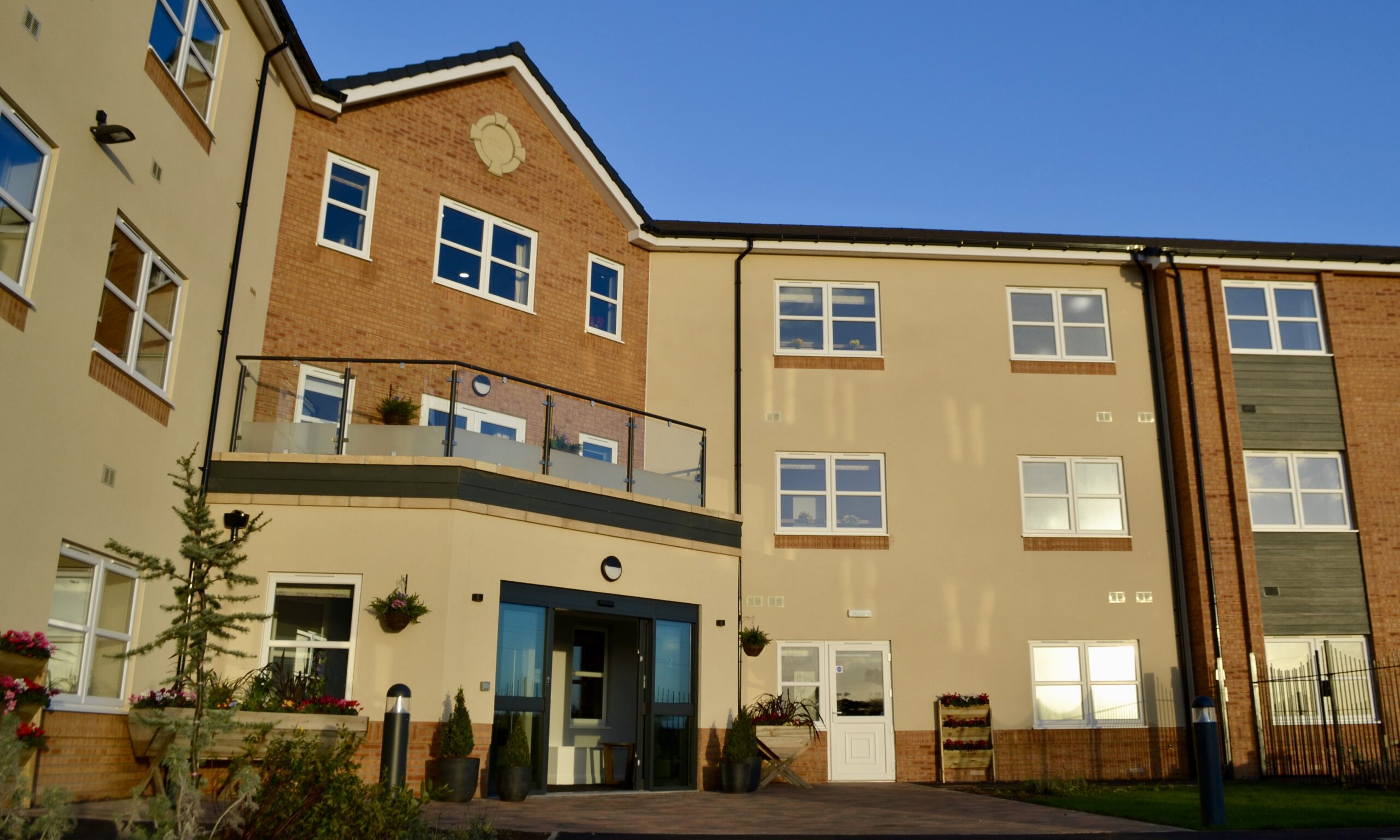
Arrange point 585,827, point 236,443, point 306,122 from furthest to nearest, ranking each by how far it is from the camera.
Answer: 1. point 306,122
2. point 236,443
3. point 585,827

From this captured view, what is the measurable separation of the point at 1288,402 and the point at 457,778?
49.0 feet

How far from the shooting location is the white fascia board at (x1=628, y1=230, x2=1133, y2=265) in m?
19.5

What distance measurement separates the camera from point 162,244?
39.3 feet

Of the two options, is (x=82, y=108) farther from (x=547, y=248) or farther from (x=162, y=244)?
(x=547, y=248)

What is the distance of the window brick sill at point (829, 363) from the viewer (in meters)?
19.1

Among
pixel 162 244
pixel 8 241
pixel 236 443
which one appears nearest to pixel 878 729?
pixel 236 443

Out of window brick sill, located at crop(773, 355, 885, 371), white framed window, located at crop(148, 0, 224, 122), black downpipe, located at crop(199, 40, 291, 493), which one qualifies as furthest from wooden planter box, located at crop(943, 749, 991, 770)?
white framed window, located at crop(148, 0, 224, 122)

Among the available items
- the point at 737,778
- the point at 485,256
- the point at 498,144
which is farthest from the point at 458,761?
the point at 498,144

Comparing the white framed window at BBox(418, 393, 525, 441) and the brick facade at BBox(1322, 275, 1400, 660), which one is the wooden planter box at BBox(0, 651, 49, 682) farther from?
the brick facade at BBox(1322, 275, 1400, 660)

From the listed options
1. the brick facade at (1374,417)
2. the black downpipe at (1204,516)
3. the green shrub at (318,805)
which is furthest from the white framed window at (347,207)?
the brick facade at (1374,417)

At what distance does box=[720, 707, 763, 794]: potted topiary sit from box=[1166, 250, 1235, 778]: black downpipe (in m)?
7.41

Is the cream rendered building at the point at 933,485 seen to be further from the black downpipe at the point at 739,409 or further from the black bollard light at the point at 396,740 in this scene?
the black bollard light at the point at 396,740

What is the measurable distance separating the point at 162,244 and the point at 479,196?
19.7 feet

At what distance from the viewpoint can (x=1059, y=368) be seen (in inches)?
762
